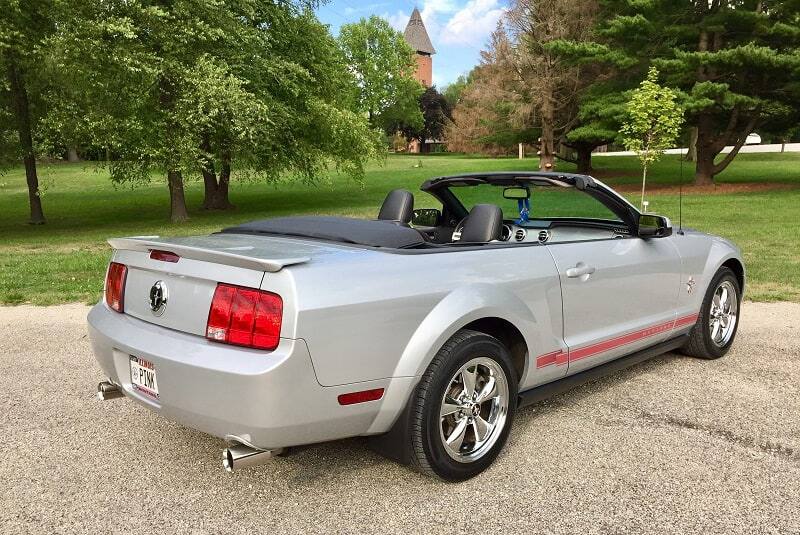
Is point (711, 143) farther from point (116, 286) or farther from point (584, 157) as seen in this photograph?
point (116, 286)

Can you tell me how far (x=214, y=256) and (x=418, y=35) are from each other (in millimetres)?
125371

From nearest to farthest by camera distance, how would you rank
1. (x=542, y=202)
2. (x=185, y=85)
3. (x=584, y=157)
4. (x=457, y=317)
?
1. (x=457, y=317)
2. (x=542, y=202)
3. (x=185, y=85)
4. (x=584, y=157)

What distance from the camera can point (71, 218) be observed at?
2338 cm

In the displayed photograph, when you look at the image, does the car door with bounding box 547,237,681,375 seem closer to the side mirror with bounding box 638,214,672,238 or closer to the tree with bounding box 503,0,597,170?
the side mirror with bounding box 638,214,672,238

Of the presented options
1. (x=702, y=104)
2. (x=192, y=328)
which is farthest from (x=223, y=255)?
(x=702, y=104)

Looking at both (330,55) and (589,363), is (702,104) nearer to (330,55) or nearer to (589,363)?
(330,55)

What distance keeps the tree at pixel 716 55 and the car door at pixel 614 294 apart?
2338cm

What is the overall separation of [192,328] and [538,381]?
5.96ft

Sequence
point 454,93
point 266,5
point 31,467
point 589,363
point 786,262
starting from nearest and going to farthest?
point 31,467 < point 589,363 < point 786,262 < point 266,5 < point 454,93

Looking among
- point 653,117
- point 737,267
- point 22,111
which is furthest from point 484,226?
point 653,117

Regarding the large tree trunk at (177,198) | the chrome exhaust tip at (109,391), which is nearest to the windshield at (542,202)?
the chrome exhaust tip at (109,391)

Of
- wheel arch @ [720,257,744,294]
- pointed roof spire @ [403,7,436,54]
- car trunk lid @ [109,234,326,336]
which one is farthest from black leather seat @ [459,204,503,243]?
pointed roof spire @ [403,7,436,54]

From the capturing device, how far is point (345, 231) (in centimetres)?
328

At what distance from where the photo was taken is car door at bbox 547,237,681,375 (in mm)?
3582
